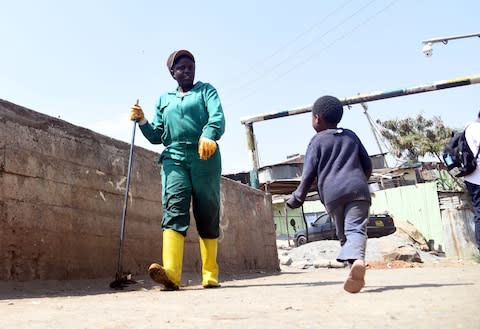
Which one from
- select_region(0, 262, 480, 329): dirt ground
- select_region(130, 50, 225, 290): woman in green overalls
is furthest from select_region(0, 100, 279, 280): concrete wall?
select_region(130, 50, 225, 290): woman in green overalls

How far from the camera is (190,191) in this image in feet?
13.4

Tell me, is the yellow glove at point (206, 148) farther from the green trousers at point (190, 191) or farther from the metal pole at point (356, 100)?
the metal pole at point (356, 100)

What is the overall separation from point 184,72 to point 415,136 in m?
28.2

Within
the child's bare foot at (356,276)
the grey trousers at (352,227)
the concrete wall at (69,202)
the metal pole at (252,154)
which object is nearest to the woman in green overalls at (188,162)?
the concrete wall at (69,202)

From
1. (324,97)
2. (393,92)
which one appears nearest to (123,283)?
(324,97)

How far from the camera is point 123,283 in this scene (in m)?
3.96

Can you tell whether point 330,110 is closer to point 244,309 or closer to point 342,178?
point 342,178

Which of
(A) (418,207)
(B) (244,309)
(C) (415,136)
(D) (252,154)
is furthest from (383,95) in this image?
(C) (415,136)

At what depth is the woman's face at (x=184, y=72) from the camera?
14.4 ft

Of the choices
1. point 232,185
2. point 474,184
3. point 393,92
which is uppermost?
point 393,92

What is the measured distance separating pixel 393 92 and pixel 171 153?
810 centimetres

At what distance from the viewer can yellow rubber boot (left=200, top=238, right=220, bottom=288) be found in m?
4.06

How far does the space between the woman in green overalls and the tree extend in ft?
81.8

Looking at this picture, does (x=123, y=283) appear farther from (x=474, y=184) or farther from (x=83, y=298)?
(x=474, y=184)
